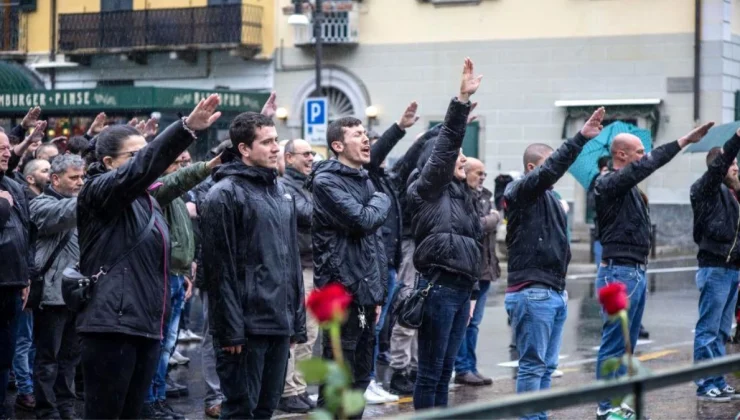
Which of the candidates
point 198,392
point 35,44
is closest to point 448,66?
point 35,44

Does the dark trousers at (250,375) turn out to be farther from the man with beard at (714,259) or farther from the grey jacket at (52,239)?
the man with beard at (714,259)

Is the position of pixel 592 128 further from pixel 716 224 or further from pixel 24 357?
pixel 24 357

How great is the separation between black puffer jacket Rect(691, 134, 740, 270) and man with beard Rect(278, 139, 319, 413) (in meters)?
2.85

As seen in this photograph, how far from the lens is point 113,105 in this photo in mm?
29750

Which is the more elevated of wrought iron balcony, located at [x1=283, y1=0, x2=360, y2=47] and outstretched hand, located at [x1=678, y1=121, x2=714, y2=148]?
wrought iron balcony, located at [x1=283, y1=0, x2=360, y2=47]

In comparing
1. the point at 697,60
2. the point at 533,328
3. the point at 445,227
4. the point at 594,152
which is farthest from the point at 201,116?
the point at 697,60

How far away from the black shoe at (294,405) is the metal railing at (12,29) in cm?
2871

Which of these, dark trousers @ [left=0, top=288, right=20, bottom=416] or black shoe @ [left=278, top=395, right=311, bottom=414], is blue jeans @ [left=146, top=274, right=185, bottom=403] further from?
dark trousers @ [left=0, top=288, right=20, bottom=416]

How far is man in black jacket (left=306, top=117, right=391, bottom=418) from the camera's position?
305 inches

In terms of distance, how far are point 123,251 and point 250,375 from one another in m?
0.99

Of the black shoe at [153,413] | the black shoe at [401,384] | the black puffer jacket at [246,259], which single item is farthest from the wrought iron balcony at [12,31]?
the black puffer jacket at [246,259]

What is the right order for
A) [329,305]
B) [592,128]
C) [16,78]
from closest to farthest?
[329,305] < [592,128] < [16,78]

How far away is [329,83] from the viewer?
32031mm

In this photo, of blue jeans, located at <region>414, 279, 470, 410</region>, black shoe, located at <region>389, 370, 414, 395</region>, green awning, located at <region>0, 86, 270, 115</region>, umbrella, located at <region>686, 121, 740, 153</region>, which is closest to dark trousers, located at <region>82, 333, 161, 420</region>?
blue jeans, located at <region>414, 279, 470, 410</region>
